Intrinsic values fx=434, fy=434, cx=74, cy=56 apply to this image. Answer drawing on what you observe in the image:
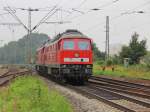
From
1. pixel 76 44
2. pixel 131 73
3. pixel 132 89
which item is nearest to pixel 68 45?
pixel 76 44

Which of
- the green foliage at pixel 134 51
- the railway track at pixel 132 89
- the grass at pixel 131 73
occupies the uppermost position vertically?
the green foliage at pixel 134 51

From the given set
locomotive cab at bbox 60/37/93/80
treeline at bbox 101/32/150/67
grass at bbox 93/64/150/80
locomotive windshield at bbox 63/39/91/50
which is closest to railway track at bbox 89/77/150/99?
locomotive cab at bbox 60/37/93/80

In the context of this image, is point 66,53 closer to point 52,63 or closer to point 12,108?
point 52,63

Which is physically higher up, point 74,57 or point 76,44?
point 76,44

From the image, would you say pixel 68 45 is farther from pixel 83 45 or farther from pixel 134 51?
pixel 134 51

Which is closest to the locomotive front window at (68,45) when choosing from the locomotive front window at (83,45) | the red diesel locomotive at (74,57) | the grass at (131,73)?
the red diesel locomotive at (74,57)

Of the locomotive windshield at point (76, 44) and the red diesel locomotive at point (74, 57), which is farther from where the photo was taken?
the locomotive windshield at point (76, 44)

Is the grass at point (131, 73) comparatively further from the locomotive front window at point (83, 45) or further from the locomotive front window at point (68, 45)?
the locomotive front window at point (68, 45)

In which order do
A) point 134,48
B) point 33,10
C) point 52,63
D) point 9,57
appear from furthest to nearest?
Answer: 1. point 9,57
2. point 134,48
3. point 33,10
4. point 52,63

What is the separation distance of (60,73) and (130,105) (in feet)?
42.5

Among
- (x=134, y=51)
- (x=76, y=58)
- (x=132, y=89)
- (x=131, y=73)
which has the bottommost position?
(x=132, y=89)

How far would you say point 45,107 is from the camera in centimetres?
1272

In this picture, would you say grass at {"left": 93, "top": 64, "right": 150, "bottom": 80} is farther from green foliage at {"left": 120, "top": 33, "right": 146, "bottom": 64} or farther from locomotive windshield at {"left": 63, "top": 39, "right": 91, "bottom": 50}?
green foliage at {"left": 120, "top": 33, "right": 146, "bottom": 64}

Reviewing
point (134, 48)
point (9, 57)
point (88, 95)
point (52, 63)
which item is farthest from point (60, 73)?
point (9, 57)
